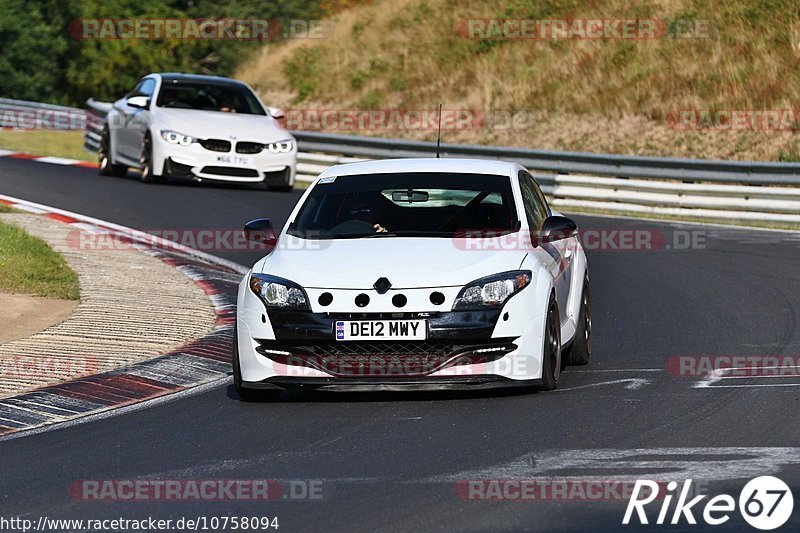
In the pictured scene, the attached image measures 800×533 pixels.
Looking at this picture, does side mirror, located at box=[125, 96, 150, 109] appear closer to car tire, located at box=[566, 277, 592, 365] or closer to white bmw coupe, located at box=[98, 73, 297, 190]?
white bmw coupe, located at box=[98, 73, 297, 190]

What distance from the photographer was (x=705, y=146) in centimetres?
2877

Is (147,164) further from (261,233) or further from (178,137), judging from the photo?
(261,233)

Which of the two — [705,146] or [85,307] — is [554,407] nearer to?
[85,307]

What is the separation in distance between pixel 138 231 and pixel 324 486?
11.7 meters

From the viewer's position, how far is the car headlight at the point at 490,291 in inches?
350

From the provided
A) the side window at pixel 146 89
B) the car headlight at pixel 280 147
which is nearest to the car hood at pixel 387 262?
the car headlight at pixel 280 147

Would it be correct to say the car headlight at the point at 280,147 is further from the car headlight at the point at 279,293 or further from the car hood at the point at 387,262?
the car headlight at the point at 279,293

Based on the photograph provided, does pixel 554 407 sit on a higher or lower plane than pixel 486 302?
lower

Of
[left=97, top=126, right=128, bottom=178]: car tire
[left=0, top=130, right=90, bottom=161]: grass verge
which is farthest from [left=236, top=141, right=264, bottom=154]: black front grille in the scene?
[left=0, top=130, right=90, bottom=161]: grass verge

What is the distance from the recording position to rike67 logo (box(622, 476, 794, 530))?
19.9 feet

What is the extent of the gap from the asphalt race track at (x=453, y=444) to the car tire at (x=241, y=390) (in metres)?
0.07

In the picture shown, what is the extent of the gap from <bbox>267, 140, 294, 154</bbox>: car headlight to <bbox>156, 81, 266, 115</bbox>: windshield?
1.05 m

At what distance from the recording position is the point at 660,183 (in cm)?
2275

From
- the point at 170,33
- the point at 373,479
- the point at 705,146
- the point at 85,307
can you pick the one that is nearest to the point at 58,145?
the point at 705,146
